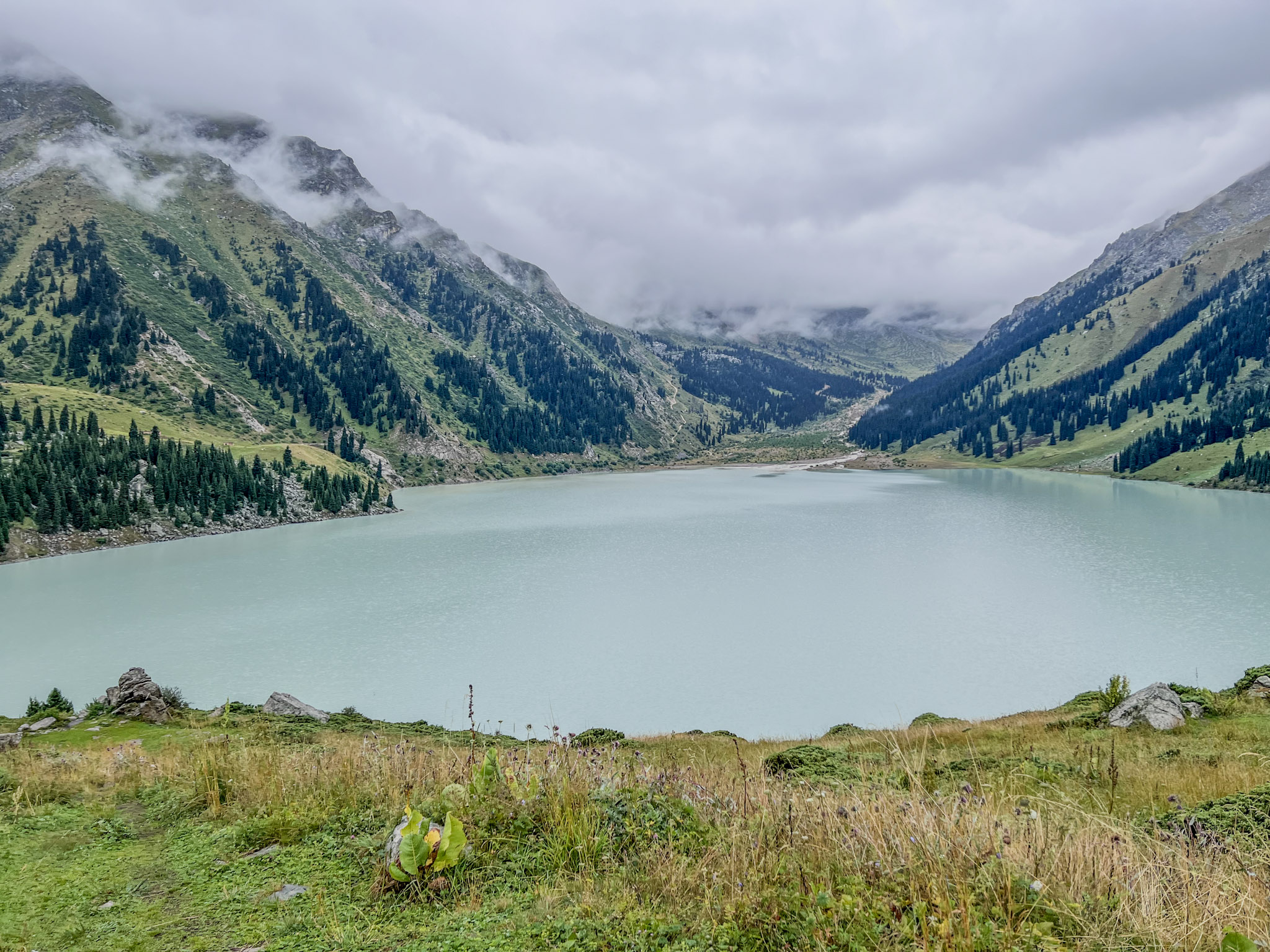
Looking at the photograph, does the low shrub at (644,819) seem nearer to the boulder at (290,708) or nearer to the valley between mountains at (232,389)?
the boulder at (290,708)

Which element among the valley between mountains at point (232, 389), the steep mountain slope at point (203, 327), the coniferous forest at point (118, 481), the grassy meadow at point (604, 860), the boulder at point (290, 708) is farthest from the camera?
the steep mountain slope at point (203, 327)

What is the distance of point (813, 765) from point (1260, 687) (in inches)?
456

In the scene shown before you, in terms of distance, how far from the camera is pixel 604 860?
442 centimetres

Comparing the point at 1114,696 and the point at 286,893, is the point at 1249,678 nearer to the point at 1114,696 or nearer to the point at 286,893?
the point at 1114,696

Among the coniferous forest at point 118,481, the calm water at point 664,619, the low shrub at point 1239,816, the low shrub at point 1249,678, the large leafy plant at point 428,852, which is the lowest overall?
the calm water at point 664,619

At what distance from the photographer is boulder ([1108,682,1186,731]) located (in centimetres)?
1165

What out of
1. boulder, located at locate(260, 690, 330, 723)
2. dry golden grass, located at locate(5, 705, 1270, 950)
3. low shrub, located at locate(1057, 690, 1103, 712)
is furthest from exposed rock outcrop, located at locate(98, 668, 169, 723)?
low shrub, located at locate(1057, 690, 1103, 712)

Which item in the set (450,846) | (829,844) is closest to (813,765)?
(829,844)

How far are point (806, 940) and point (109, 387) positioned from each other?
13829 cm

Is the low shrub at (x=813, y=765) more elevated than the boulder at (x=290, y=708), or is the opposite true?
the low shrub at (x=813, y=765)

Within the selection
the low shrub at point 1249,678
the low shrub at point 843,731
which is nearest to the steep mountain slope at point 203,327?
the low shrub at point 843,731

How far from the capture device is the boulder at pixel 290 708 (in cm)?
1512

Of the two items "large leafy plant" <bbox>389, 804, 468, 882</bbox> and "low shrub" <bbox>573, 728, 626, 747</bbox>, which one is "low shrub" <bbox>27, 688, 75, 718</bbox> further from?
"large leafy plant" <bbox>389, 804, 468, 882</bbox>

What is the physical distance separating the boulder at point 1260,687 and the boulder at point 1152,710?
182cm
